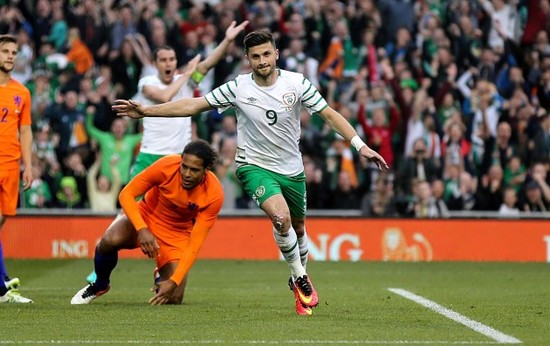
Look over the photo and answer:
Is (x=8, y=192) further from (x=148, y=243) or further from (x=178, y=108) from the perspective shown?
(x=178, y=108)

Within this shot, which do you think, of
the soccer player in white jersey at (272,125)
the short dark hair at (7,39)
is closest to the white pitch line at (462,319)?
the soccer player in white jersey at (272,125)

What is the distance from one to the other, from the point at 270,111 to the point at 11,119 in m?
2.78

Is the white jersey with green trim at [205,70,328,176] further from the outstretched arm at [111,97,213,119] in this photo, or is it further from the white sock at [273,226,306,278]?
the white sock at [273,226,306,278]

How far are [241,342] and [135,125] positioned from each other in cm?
1267

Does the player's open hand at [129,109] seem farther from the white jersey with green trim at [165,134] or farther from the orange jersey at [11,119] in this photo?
the white jersey with green trim at [165,134]

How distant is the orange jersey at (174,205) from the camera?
33.6 ft

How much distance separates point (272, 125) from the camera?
10008mm

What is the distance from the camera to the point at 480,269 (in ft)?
53.6

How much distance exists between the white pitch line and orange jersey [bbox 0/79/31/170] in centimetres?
402

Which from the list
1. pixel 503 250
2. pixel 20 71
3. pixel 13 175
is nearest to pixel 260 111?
pixel 13 175

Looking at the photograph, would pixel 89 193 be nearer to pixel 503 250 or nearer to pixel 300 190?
pixel 503 250

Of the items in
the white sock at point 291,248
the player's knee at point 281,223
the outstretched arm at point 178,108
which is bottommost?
the white sock at point 291,248

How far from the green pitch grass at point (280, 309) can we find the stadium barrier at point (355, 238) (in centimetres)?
187

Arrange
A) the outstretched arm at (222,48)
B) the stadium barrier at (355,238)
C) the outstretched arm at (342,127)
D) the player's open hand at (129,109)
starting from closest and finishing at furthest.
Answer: the player's open hand at (129,109)
the outstretched arm at (342,127)
the outstretched arm at (222,48)
the stadium barrier at (355,238)
